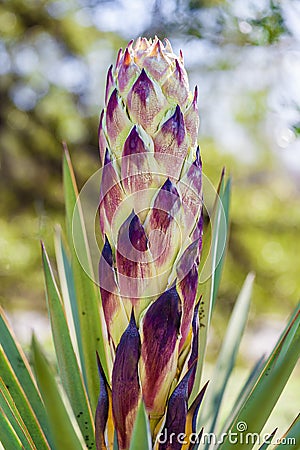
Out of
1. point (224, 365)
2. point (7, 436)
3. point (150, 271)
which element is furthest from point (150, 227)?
point (224, 365)

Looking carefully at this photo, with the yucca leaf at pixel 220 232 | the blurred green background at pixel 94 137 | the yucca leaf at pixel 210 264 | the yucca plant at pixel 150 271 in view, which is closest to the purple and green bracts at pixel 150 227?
the yucca plant at pixel 150 271

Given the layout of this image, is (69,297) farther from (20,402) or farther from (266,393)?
(266,393)

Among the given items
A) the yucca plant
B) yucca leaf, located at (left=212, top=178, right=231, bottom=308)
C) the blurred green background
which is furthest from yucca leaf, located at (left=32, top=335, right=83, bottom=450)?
the blurred green background

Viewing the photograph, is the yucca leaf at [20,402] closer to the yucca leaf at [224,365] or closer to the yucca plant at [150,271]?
the yucca plant at [150,271]

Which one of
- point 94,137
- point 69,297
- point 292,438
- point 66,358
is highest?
point 94,137

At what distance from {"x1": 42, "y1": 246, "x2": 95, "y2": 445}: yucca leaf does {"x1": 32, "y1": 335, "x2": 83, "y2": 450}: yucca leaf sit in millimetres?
103

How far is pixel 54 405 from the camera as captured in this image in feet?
1.83

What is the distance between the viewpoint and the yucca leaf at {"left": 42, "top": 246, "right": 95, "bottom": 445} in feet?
2.31

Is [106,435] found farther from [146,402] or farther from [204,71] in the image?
[204,71]

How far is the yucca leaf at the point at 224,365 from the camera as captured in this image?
84 cm

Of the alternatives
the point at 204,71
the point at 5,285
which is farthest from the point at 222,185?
the point at 5,285

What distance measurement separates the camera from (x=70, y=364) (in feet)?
2.35

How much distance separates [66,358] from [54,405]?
0.15 metres

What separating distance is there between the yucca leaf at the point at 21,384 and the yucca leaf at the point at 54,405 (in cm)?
10
